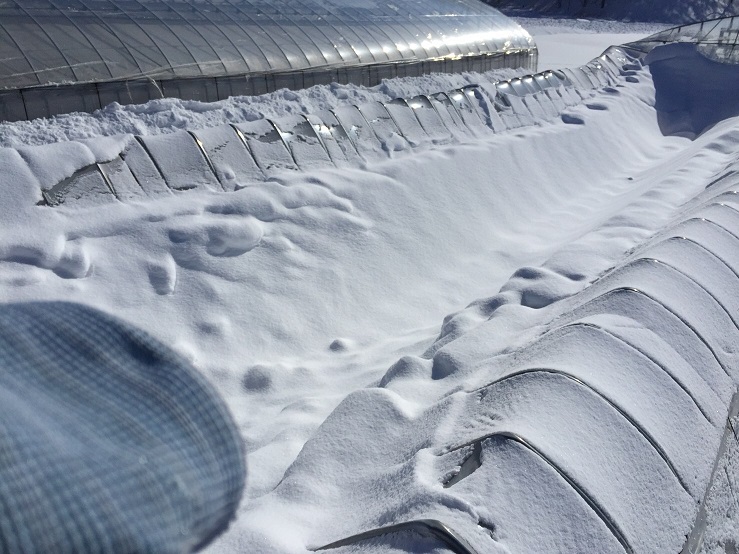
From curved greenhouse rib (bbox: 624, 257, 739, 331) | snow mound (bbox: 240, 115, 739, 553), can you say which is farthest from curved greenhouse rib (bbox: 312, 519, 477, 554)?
curved greenhouse rib (bbox: 624, 257, 739, 331)

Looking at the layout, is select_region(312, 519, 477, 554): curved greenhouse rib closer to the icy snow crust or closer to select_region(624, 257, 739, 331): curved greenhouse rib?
the icy snow crust

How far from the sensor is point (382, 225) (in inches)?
231

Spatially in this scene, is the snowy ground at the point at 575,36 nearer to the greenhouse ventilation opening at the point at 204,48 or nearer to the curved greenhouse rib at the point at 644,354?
the greenhouse ventilation opening at the point at 204,48

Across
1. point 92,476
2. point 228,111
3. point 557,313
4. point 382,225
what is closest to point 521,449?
point 92,476

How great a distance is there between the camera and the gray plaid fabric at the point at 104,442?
145cm

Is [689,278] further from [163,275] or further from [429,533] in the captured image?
[163,275]

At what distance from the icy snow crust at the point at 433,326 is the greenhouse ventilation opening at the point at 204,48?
0.83m

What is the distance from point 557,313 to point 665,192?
363 centimetres

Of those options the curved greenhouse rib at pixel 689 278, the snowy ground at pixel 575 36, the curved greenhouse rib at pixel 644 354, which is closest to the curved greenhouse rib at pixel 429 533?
the curved greenhouse rib at pixel 644 354

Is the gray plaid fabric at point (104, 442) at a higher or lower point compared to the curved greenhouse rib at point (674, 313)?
higher

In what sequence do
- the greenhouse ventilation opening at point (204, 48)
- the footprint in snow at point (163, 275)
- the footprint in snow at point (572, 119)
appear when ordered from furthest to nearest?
the footprint in snow at point (572, 119) → the greenhouse ventilation opening at point (204, 48) → the footprint in snow at point (163, 275)

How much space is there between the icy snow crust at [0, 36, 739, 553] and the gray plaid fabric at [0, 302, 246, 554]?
60cm

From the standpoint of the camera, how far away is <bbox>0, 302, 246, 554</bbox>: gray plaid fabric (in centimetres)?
145

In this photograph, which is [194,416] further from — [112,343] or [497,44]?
[497,44]
